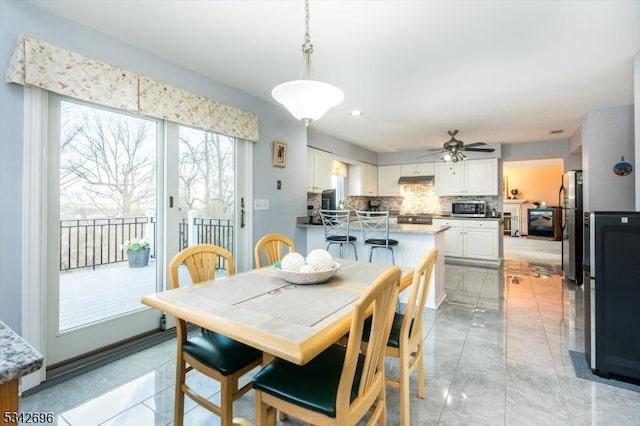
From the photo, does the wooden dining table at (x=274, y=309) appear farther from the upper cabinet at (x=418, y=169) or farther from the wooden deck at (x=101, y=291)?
the upper cabinet at (x=418, y=169)

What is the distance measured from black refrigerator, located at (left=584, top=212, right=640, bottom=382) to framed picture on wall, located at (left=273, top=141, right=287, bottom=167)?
9.98ft

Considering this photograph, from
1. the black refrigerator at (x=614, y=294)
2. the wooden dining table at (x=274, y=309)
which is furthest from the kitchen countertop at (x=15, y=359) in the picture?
the black refrigerator at (x=614, y=294)

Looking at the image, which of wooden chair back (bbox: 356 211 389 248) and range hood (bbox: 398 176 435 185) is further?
range hood (bbox: 398 176 435 185)

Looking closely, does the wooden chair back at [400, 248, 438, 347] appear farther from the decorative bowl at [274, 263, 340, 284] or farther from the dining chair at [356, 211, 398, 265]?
the dining chair at [356, 211, 398, 265]

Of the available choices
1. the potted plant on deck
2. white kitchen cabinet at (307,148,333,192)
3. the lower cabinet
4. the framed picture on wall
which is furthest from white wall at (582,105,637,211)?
the potted plant on deck

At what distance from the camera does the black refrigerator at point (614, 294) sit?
1.97 meters

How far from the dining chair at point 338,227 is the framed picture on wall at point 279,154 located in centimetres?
81

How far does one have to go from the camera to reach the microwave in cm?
613

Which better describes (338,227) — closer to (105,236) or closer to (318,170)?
(318,170)

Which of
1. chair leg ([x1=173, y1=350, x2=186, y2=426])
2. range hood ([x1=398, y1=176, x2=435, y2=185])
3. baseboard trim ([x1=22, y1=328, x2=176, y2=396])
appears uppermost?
range hood ([x1=398, y1=176, x2=435, y2=185])

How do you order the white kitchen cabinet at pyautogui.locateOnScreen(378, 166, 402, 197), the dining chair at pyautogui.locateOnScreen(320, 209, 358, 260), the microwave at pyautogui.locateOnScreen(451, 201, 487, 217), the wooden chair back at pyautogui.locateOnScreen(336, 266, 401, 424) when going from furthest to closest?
the white kitchen cabinet at pyautogui.locateOnScreen(378, 166, 402, 197), the microwave at pyautogui.locateOnScreen(451, 201, 487, 217), the dining chair at pyautogui.locateOnScreen(320, 209, 358, 260), the wooden chair back at pyautogui.locateOnScreen(336, 266, 401, 424)

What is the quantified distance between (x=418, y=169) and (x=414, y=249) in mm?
3581

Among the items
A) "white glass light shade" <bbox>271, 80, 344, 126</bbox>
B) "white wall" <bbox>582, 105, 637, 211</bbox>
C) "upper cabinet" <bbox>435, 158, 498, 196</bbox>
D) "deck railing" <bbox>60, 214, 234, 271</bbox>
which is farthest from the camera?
"upper cabinet" <bbox>435, 158, 498, 196</bbox>

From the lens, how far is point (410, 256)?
12.1 feet
